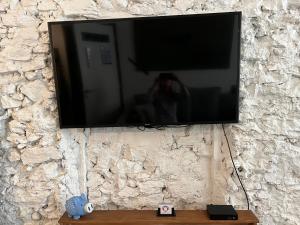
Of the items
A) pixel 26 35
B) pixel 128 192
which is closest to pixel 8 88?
pixel 26 35

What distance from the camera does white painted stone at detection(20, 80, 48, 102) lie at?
1.68m

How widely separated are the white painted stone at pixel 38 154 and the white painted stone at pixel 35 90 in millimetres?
304

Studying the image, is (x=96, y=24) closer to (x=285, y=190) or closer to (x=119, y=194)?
(x=119, y=194)

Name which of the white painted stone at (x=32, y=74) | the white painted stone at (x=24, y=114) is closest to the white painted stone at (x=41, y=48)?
the white painted stone at (x=32, y=74)

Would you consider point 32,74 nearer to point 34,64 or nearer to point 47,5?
point 34,64

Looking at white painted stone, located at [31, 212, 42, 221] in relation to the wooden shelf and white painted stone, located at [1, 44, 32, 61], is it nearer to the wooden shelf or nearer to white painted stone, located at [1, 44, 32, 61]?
the wooden shelf

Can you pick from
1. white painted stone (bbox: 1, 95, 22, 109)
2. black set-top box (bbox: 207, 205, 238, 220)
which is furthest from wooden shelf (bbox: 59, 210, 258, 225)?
white painted stone (bbox: 1, 95, 22, 109)

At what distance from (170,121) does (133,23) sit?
0.58m

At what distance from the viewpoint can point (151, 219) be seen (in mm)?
1656

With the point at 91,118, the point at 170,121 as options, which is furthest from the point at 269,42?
the point at 91,118

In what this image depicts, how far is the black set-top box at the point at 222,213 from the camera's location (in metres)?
1.59

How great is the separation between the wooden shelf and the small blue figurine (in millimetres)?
35

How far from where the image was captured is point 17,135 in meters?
1.73

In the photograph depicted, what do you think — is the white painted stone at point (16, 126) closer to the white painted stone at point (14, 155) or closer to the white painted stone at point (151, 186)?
the white painted stone at point (14, 155)
